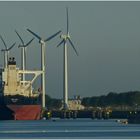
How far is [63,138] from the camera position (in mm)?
123875

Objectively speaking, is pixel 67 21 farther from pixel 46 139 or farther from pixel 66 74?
pixel 46 139

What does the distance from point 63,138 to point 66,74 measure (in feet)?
248

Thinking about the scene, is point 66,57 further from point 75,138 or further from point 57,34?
point 75,138

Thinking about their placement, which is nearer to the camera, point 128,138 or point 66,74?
point 128,138

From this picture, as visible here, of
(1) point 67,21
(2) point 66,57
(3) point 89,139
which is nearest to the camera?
(3) point 89,139

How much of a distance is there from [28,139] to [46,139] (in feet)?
7.20

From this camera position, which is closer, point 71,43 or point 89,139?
point 89,139

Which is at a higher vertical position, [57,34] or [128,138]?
[57,34]

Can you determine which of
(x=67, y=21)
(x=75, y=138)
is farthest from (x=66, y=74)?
(x=75, y=138)

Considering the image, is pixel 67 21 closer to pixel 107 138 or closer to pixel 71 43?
pixel 71 43

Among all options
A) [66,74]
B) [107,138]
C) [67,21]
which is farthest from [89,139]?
[66,74]

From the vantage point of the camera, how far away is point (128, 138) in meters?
120

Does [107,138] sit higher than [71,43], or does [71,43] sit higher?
[71,43]

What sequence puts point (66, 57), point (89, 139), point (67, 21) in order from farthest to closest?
1. point (66, 57)
2. point (67, 21)
3. point (89, 139)
